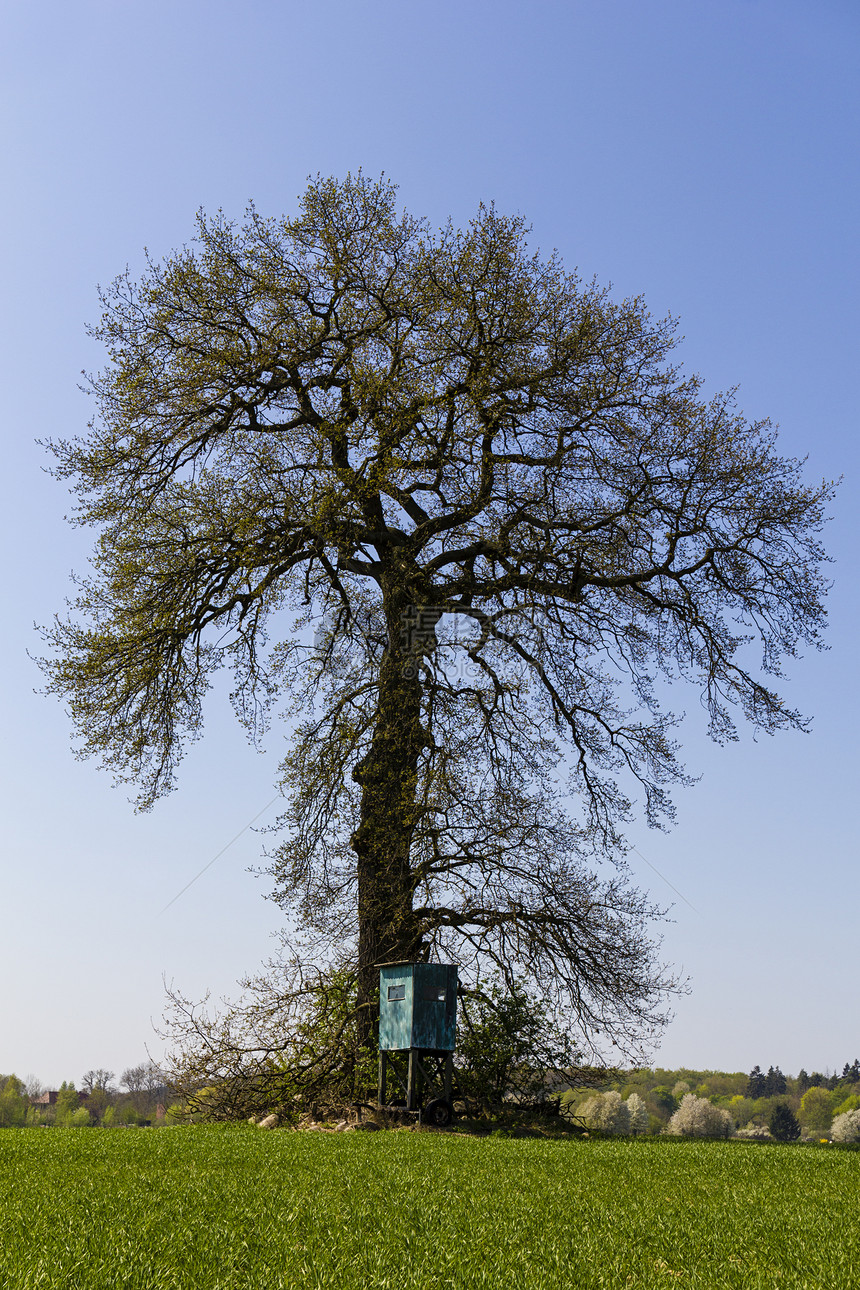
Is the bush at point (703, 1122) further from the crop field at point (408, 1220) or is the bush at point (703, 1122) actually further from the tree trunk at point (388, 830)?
the crop field at point (408, 1220)

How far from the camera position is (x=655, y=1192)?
6.84m

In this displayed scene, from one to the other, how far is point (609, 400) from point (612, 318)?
149cm

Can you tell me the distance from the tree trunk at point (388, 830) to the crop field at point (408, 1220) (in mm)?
5772

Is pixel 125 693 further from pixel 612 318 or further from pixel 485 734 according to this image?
→ pixel 612 318

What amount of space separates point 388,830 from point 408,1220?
910cm

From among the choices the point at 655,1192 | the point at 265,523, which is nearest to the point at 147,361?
the point at 265,523

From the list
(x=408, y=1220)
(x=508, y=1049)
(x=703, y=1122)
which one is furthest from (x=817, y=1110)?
(x=408, y=1220)

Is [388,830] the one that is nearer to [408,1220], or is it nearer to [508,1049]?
[508,1049]

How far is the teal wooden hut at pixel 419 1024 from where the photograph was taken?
12820mm

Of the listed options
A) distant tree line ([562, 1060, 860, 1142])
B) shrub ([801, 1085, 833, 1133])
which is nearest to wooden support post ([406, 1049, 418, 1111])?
distant tree line ([562, 1060, 860, 1142])

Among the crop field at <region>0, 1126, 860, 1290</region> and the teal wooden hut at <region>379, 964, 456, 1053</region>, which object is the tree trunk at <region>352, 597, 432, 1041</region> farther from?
the crop field at <region>0, 1126, 860, 1290</region>

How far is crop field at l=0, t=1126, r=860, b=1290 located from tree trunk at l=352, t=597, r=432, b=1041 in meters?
5.77

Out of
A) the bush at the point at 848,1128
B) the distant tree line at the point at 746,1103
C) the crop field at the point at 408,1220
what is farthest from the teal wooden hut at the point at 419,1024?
the bush at the point at 848,1128

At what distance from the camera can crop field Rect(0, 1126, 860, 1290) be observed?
4465 mm
